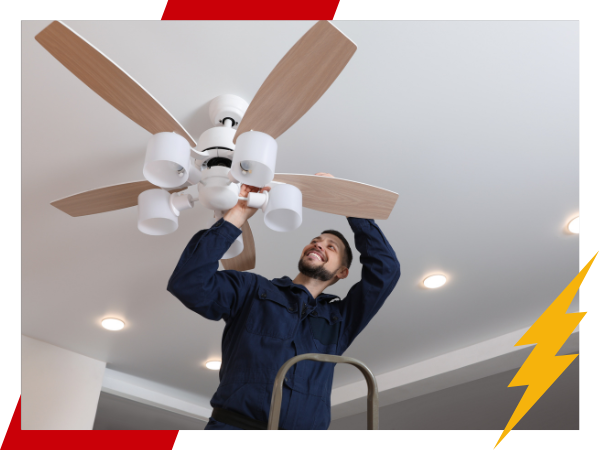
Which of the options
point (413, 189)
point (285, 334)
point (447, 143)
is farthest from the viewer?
point (413, 189)

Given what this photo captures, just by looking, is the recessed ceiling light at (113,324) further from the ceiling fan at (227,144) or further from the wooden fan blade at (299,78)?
the wooden fan blade at (299,78)

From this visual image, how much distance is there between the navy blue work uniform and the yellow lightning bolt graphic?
1.30 m

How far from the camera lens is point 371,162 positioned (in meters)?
1.84

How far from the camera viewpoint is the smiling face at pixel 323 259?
1.60 m

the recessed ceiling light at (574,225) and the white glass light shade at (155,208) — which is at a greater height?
the recessed ceiling light at (574,225)

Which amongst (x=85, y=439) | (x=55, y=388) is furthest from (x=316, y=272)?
(x=55, y=388)

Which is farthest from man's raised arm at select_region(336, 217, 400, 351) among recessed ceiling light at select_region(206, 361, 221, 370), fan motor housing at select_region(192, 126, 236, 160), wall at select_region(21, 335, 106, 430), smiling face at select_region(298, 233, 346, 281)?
wall at select_region(21, 335, 106, 430)

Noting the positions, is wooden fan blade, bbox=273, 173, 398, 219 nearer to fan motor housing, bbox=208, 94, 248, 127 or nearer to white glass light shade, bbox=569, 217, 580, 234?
fan motor housing, bbox=208, 94, 248, 127

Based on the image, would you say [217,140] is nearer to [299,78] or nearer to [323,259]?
[299,78]

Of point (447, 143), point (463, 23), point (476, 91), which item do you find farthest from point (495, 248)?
point (463, 23)

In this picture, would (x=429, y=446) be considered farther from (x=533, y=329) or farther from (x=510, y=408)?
(x=510, y=408)

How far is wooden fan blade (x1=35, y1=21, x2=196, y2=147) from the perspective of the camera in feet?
3.52

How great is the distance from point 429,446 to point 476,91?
1199mm

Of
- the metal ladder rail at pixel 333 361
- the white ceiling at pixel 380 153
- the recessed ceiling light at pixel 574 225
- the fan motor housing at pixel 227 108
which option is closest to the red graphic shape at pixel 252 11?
the white ceiling at pixel 380 153
